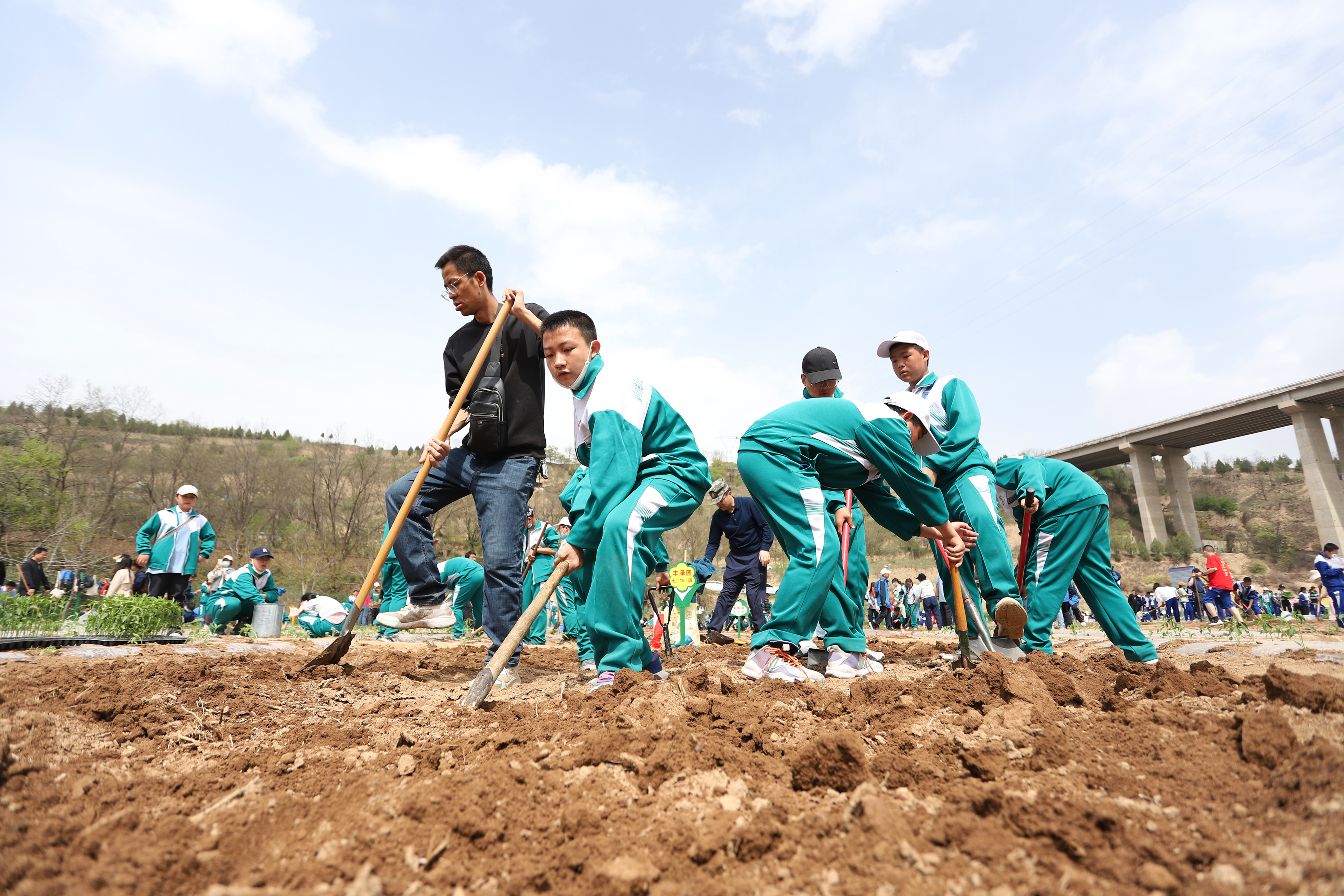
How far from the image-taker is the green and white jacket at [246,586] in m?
9.24

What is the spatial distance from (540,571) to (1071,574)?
5692mm

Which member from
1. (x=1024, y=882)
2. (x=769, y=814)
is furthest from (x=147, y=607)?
(x=1024, y=882)

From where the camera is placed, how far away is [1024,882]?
108cm

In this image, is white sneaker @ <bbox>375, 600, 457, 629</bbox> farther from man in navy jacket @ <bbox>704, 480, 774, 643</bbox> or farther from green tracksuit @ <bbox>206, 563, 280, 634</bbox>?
green tracksuit @ <bbox>206, 563, 280, 634</bbox>

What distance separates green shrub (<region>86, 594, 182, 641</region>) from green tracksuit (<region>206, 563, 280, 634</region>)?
11.7ft

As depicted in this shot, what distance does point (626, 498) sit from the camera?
302 cm

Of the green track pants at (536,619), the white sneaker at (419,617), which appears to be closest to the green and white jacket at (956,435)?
the white sneaker at (419,617)

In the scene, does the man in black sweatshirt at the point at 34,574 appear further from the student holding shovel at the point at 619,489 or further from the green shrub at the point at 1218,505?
the green shrub at the point at 1218,505

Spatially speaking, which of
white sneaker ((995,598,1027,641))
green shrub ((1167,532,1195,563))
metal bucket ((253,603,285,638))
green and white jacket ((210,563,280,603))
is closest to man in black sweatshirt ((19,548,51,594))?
green and white jacket ((210,563,280,603))

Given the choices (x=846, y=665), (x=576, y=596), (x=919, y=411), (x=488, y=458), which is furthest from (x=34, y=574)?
(x=919, y=411)

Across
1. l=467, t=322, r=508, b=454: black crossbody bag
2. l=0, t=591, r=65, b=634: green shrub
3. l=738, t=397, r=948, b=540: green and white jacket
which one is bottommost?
l=0, t=591, r=65, b=634: green shrub

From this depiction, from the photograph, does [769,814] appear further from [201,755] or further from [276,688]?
[276,688]

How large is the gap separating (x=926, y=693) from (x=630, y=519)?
1302 millimetres

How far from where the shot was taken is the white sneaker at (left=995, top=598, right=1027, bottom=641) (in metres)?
3.52
